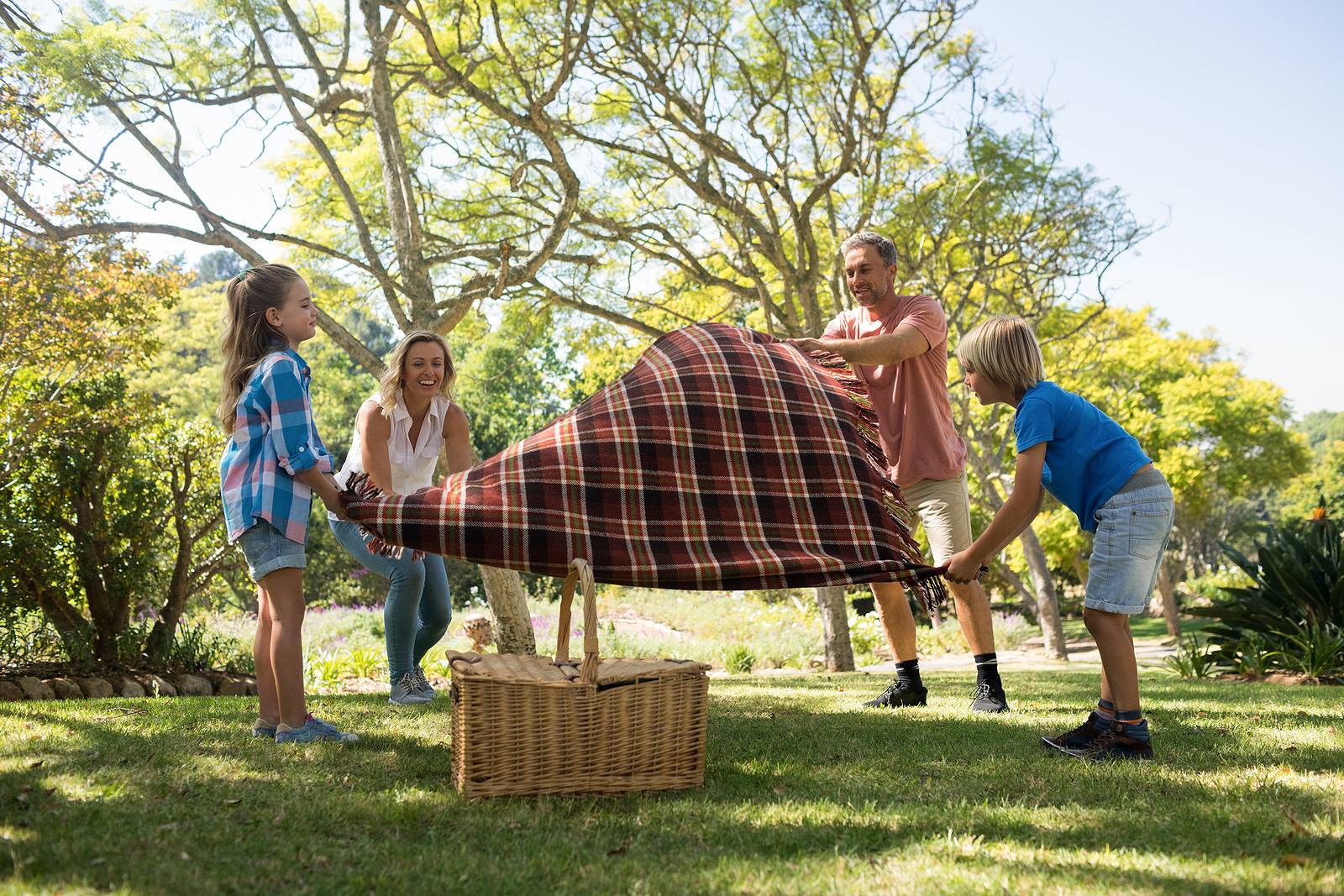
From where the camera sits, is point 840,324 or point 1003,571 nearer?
point 840,324

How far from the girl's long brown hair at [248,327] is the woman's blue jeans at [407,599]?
86 cm

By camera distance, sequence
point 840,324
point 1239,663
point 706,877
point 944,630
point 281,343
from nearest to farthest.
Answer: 1. point 706,877
2. point 281,343
3. point 840,324
4. point 1239,663
5. point 944,630

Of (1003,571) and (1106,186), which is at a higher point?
(1106,186)

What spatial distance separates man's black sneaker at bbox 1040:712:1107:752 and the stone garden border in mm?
6110

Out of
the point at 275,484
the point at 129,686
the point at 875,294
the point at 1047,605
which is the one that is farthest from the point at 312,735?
the point at 1047,605

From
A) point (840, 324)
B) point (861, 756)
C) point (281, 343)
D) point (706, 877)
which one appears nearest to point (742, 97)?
point (840, 324)

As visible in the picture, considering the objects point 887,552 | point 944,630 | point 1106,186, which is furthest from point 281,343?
point 944,630

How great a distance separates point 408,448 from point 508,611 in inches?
124

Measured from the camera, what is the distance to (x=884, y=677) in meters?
7.39

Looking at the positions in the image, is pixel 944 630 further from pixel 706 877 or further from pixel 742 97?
pixel 706 877

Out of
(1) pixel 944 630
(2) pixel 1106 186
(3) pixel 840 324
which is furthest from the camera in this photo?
(1) pixel 944 630

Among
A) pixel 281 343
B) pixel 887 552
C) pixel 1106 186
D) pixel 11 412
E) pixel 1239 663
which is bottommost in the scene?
pixel 1239 663

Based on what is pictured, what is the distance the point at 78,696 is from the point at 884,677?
18.7ft

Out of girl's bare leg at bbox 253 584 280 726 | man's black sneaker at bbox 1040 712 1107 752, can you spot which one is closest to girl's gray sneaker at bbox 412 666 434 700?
girl's bare leg at bbox 253 584 280 726
